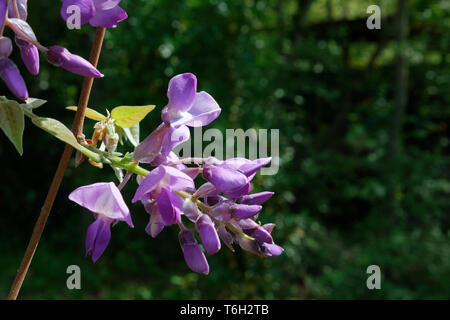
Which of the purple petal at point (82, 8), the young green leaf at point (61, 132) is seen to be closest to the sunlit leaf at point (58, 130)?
the young green leaf at point (61, 132)

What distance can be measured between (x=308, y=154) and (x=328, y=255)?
746mm

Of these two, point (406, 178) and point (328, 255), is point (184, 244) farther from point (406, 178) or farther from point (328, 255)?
point (406, 178)

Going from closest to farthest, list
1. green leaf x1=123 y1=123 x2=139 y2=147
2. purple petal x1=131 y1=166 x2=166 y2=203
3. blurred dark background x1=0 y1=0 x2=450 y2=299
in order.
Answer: purple petal x1=131 y1=166 x2=166 y2=203 → green leaf x1=123 y1=123 x2=139 y2=147 → blurred dark background x1=0 y1=0 x2=450 y2=299

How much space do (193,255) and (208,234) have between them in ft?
0.14

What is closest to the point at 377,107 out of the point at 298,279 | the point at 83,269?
the point at 298,279

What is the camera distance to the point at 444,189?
11.8 feet

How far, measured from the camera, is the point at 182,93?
1.64 feet

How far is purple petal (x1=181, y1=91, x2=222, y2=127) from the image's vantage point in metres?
0.50

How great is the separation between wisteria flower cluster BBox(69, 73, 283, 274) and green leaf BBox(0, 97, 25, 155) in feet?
0.26

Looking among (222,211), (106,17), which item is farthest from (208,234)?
(106,17)

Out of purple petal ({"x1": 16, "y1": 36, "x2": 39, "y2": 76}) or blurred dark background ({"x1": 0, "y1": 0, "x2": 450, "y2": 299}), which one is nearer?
purple petal ({"x1": 16, "y1": 36, "x2": 39, "y2": 76})

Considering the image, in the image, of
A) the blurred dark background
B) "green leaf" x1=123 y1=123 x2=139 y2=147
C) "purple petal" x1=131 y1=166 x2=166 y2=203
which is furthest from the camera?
the blurred dark background

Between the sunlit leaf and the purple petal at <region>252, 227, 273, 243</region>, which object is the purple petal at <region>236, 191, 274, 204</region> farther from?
the sunlit leaf

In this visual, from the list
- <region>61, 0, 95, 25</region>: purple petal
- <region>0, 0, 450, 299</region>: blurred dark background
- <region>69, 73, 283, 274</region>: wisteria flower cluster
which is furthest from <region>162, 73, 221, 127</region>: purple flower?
<region>0, 0, 450, 299</region>: blurred dark background
